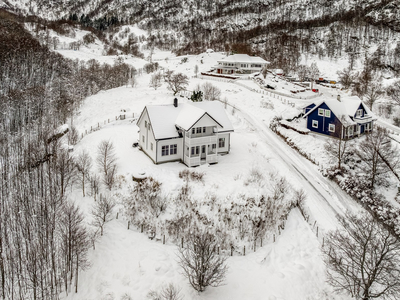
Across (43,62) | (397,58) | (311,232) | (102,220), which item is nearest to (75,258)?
(102,220)

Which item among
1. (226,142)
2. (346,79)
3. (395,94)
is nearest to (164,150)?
(226,142)

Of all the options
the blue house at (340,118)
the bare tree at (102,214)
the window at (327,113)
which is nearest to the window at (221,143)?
the bare tree at (102,214)

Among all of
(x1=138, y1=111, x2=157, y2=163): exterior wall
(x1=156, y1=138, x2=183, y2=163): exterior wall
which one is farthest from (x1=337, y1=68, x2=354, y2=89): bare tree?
(x1=138, y1=111, x2=157, y2=163): exterior wall

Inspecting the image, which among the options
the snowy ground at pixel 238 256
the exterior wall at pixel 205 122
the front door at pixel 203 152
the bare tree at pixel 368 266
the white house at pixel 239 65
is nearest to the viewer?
the bare tree at pixel 368 266

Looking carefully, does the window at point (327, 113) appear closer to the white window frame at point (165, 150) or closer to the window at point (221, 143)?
the window at point (221, 143)

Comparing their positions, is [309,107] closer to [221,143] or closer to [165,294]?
[221,143]

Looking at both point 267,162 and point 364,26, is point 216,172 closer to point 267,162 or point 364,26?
point 267,162

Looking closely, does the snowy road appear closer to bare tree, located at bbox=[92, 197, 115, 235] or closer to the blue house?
the blue house
